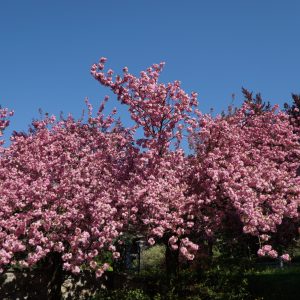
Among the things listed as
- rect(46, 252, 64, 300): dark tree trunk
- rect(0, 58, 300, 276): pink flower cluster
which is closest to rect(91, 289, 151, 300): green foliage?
rect(0, 58, 300, 276): pink flower cluster

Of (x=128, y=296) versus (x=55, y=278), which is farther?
(x=55, y=278)

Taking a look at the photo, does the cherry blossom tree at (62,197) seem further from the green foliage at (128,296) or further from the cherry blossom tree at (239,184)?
the cherry blossom tree at (239,184)

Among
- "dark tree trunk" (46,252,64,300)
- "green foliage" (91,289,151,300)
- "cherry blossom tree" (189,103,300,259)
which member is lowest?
"green foliage" (91,289,151,300)

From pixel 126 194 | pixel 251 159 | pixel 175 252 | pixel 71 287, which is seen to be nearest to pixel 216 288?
pixel 175 252

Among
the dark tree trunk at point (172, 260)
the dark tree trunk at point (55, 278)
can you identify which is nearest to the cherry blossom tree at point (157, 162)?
the dark tree trunk at point (172, 260)

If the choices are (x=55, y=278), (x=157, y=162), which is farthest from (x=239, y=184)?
(x=55, y=278)

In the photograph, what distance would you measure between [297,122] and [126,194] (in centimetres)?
1039

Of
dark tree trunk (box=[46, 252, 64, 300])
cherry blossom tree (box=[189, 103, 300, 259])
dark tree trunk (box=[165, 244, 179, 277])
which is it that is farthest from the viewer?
dark tree trunk (box=[46, 252, 64, 300])

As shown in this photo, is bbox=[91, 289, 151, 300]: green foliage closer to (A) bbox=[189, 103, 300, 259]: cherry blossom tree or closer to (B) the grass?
(A) bbox=[189, 103, 300, 259]: cherry blossom tree

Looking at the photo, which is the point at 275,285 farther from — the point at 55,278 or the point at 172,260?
the point at 55,278

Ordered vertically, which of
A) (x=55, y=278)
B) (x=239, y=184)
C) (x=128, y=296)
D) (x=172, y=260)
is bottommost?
(x=128, y=296)

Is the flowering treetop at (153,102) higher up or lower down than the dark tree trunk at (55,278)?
higher up

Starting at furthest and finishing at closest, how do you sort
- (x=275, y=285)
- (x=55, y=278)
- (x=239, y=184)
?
(x=55, y=278), (x=239, y=184), (x=275, y=285)

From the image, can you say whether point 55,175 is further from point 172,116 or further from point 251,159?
point 251,159
